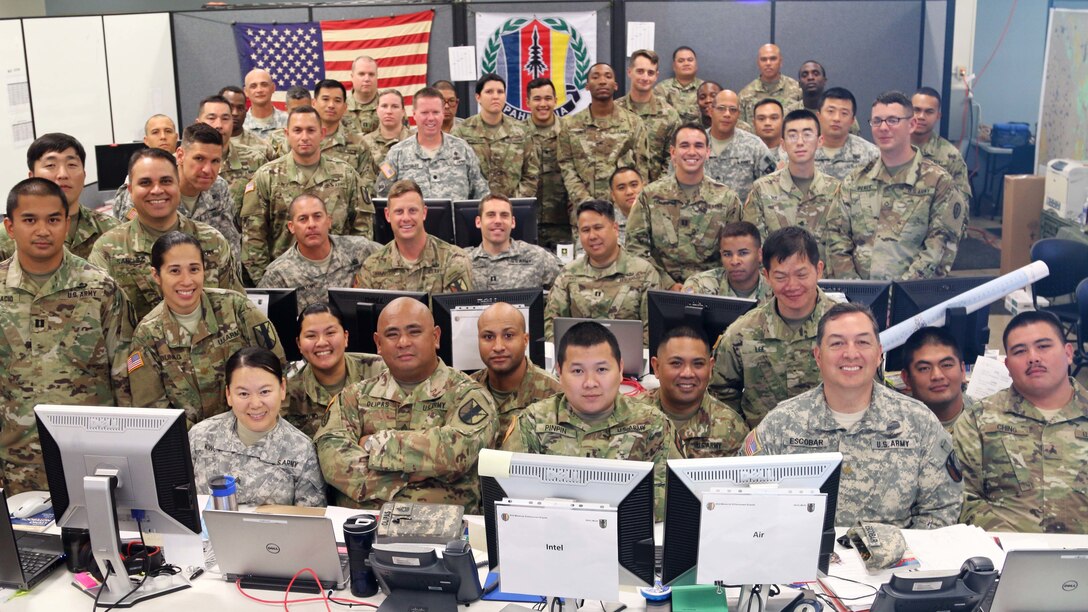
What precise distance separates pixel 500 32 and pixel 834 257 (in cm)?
426

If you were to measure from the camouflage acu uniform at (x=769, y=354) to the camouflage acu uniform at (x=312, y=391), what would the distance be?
1486 millimetres

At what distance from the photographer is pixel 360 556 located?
309 cm

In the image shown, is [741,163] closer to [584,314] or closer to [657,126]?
[657,126]

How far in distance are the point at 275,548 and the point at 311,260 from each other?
2574mm

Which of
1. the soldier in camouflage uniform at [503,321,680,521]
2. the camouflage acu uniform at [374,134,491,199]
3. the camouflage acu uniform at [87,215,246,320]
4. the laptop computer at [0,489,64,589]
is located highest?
the camouflage acu uniform at [374,134,491,199]

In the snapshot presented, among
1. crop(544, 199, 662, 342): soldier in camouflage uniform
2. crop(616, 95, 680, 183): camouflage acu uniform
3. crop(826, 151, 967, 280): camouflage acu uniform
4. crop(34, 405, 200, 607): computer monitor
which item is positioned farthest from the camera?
crop(616, 95, 680, 183): camouflage acu uniform

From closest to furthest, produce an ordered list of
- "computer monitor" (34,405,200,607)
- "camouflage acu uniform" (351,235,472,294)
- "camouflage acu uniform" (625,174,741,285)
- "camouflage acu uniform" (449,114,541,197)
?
"computer monitor" (34,405,200,607), "camouflage acu uniform" (351,235,472,294), "camouflage acu uniform" (625,174,741,285), "camouflage acu uniform" (449,114,541,197)

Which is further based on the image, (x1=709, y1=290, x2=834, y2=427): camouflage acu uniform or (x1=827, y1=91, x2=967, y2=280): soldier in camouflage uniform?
(x1=827, y1=91, x2=967, y2=280): soldier in camouflage uniform

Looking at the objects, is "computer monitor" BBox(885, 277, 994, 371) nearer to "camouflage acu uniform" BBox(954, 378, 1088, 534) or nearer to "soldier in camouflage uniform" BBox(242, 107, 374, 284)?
"camouflage acu uniform" BBox(954, 378, 1088, 534)

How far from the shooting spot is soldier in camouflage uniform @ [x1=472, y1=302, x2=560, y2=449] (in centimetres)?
422

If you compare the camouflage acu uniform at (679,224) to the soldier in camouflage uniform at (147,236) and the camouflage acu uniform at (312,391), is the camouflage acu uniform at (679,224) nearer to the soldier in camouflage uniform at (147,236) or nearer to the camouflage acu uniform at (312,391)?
the camouflage acu uniform at (312,391)

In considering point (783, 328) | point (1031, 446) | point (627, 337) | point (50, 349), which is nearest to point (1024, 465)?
point (1031, 446)

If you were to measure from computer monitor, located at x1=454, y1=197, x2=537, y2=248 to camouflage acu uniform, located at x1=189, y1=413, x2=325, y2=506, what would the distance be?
2.47 m

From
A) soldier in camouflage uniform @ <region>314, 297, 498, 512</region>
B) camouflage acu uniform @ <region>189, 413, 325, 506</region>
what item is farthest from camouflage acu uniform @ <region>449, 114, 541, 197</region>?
camouflage acu uniform @ <region>189, 413, 325, 506</region>
